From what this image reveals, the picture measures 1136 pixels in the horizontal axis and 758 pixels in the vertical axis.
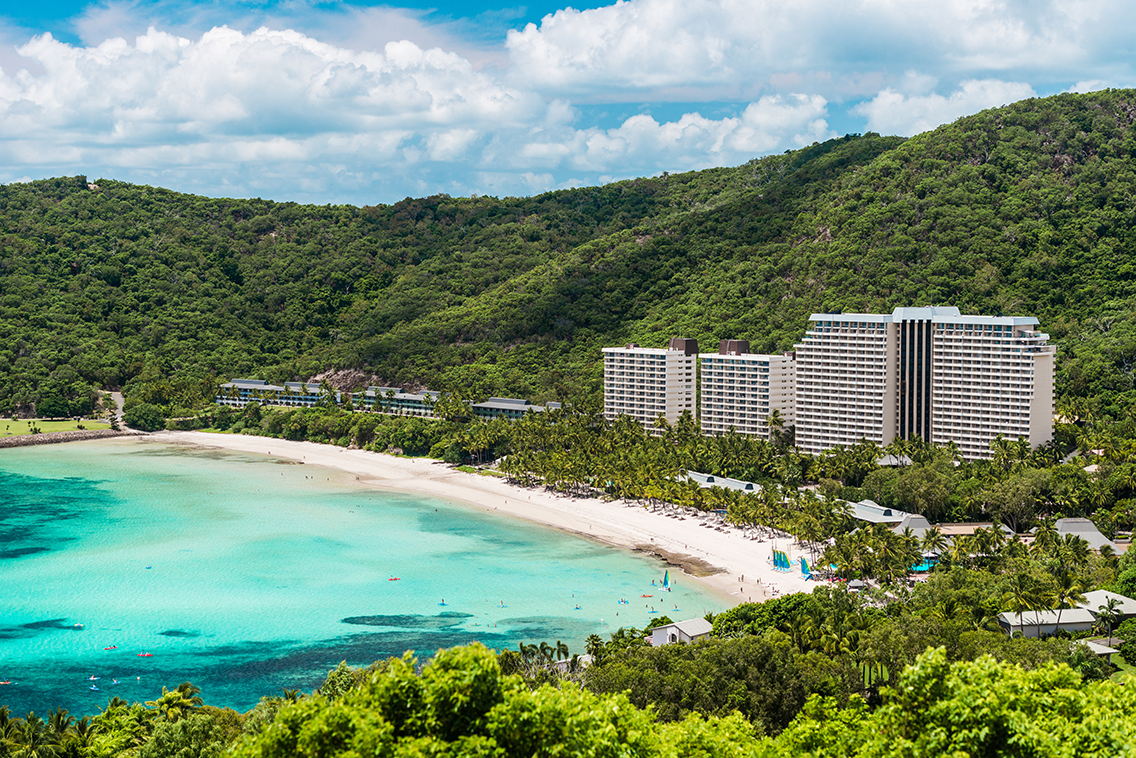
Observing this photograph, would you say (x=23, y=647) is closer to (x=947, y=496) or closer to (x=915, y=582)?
(x=915, y=582)

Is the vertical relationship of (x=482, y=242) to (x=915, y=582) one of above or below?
above

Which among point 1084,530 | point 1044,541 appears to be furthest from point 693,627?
point 1084,530

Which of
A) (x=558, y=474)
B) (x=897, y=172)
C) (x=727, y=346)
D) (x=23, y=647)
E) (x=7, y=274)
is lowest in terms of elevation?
(x=23, y=647)

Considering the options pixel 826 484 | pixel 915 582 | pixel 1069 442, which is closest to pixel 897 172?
pixel 1069 442

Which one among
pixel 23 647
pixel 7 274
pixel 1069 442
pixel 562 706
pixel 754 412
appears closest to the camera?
pixel 562 706

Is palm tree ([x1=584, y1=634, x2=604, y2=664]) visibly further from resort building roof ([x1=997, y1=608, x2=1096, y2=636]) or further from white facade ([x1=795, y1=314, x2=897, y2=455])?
white facade ([x1=795, y1=314, x2=897, y2=455])

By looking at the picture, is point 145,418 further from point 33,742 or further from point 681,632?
point 33,742
